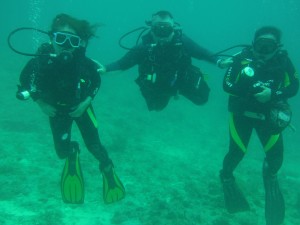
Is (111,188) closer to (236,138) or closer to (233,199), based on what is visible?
(233,199)

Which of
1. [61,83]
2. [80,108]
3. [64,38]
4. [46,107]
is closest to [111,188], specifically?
[80,108]

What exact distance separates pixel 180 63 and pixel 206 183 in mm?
4596

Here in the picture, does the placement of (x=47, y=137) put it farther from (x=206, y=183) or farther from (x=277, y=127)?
(x=277, y=127)

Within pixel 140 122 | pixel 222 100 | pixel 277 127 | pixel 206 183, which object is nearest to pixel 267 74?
pixel 277 127

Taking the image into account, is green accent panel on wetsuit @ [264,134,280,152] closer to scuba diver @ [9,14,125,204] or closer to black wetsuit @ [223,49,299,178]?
black wetsuit @ [223,49,299,178]

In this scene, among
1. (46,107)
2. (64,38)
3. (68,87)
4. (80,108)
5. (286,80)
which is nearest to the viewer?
(64,38)

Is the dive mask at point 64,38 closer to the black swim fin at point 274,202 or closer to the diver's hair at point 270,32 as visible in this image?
the diver's hair at point 270,32

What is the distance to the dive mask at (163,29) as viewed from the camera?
21.2 feet

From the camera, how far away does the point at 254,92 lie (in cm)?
549

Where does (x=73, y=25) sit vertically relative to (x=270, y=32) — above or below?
below

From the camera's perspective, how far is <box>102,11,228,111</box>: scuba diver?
6570 millimetres

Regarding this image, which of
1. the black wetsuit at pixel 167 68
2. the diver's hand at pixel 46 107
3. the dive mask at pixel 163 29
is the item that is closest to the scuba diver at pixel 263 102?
the black wetsuit at pixel 167 68

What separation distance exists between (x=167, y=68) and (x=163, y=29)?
2.53ft

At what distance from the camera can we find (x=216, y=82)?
3366 cm
